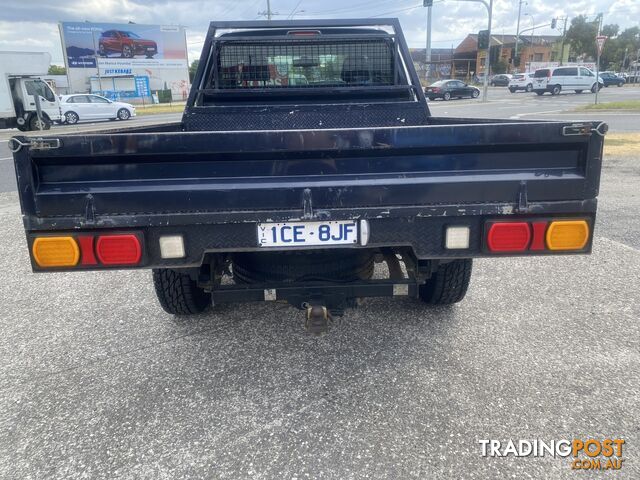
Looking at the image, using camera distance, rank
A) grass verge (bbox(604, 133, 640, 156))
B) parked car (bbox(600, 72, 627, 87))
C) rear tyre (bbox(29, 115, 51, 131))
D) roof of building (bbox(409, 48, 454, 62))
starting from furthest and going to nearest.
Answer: roof of building (bbox(409, 48, 454, 62)) < parked car (bbox(600, 72, 627, 87)) < rear tyre (bbox(29, 115, 51, 131)) < grass verge (bbox(604, 133, 640, 156))

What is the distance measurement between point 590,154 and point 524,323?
1.56 meters

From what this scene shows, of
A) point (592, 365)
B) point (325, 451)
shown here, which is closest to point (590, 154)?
point (592, 365)

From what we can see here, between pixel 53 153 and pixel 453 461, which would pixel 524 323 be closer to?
pixel 453 461

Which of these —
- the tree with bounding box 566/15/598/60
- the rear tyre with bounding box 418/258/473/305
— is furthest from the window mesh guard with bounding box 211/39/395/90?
the tree with bounding box 566/15/598/60

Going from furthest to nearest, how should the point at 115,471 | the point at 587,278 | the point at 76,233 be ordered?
the point at 587,278, the point at 76,233, the point at 115,471

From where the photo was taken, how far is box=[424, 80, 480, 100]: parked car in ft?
108

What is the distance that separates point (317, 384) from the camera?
2.86 meters

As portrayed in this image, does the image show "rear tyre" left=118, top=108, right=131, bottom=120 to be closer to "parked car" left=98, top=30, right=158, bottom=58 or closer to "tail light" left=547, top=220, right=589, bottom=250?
"tail light" left=547, top=220, right=589, bottom=250

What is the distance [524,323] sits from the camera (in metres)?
3.53

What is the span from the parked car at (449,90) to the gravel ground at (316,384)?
102 feet

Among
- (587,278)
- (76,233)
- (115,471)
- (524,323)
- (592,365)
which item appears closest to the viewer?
(115,471)

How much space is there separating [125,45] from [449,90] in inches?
1317

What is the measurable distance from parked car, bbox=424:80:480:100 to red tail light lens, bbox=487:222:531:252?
1289 inches

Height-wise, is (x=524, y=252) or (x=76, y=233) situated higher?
(x=76, y=233)
